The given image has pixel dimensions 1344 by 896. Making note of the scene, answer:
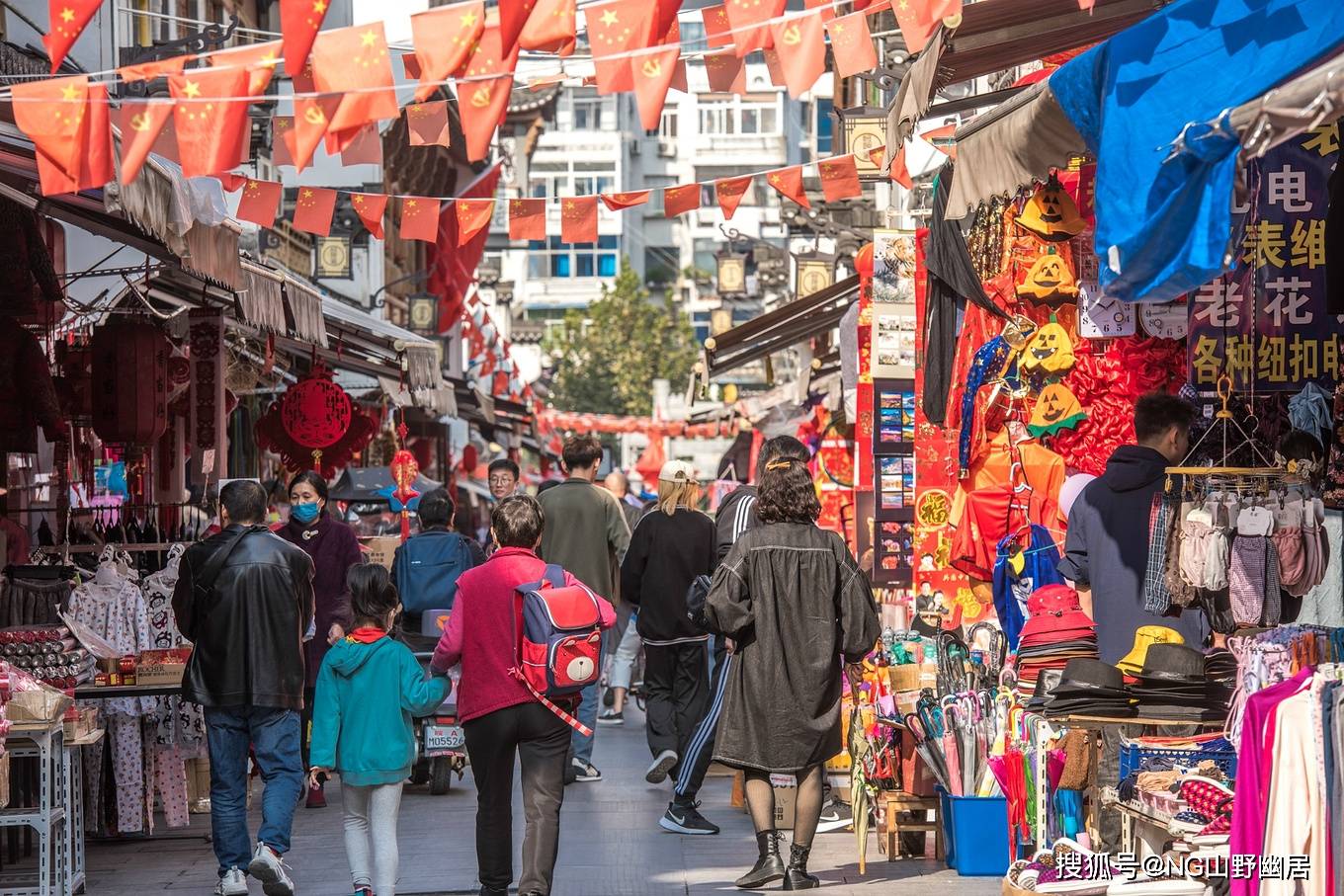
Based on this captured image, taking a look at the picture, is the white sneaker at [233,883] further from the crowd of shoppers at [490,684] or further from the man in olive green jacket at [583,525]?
the man in olive green jacket at [583,525]

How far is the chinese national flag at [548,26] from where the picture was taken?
7.20 m

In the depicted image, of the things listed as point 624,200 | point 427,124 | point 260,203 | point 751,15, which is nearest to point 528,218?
point 624,200

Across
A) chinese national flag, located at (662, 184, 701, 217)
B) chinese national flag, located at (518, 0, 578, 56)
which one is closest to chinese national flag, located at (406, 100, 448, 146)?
chinese national flag, located at (662, 184, 701, 217)

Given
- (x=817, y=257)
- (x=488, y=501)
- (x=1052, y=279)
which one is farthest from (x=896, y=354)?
(x=488, y=501)

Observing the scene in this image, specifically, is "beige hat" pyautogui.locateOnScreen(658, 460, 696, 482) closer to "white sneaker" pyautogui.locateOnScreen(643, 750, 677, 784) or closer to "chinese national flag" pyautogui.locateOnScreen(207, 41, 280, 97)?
"white sneaker" pyautogui.locateOnScreen(643, 750, 677, 784)

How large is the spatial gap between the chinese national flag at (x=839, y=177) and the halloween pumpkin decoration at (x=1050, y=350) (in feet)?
8.86

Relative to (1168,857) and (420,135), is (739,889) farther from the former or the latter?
(420,135)

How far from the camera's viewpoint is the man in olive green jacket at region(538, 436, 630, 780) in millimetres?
11609

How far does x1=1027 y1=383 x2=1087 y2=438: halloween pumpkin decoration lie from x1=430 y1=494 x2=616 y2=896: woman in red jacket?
3179 millimetres

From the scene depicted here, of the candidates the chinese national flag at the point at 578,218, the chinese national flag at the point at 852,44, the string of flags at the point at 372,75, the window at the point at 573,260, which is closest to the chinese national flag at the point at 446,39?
the string of flags at the point at 372,75

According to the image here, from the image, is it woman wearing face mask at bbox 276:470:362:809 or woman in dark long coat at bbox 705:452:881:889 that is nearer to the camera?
woman in dark long coat at bbox 705:452:881:889

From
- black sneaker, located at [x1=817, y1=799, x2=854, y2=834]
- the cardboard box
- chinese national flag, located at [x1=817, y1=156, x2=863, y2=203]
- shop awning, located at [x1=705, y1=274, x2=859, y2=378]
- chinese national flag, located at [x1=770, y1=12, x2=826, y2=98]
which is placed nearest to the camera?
chinese national flag, located at [x1=770, y1=12, x2=826, y2=98]

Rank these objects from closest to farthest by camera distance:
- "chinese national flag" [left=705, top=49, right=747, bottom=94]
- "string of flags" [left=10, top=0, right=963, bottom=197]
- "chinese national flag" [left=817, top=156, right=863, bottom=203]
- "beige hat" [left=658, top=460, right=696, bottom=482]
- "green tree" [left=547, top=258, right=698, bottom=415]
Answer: "string of flags" [left=10, top=0, right=963, bottom=197], "chinese national flag" [left=705, top=49, right=747, bottom=94], "beige hat" [left=658, top=460, right=696, bottom=482], "chinese national flag" [left=817, top=156, right=863, bottom=203], "green tree" [left=547, top=258, right=698, bottom=415]

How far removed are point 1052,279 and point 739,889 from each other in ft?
11.9
